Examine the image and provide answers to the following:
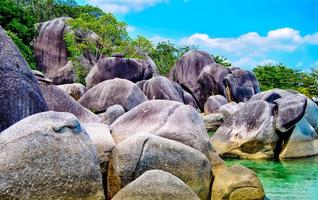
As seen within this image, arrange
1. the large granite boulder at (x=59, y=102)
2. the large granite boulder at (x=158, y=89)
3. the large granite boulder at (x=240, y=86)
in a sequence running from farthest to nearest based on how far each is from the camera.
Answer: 1. the large granite boulder at (x=240, y=86)
2. the large granite boulder at (x=158, y=89)
3. the large granite boulder at (x=59, y=102)

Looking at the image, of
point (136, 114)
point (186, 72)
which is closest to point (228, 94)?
point (186, 72)

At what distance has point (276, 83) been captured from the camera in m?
47.3

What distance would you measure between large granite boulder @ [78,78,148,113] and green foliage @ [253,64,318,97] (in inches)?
1101

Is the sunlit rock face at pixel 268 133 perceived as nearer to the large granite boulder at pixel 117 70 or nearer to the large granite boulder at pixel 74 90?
the large granite boulder at pixel 74 90

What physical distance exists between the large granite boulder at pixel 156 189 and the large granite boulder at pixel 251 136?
9518mm

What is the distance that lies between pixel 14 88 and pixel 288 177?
7774 millimetres

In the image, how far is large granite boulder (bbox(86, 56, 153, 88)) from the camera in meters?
30.2

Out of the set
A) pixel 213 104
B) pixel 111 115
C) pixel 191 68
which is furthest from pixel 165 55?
pixel 111 115

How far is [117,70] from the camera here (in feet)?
100

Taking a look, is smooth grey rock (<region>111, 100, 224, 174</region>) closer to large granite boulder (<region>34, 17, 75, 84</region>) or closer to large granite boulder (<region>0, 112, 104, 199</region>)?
large granite boulder (<region>0, 112, 104, 199</region>)

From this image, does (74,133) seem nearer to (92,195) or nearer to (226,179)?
(92,195)

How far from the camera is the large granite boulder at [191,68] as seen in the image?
39688 millimetres

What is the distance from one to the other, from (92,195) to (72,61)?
104 ft

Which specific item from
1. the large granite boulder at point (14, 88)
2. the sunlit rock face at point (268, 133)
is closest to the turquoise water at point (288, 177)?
the sunlit rock face at point (268, 133)
